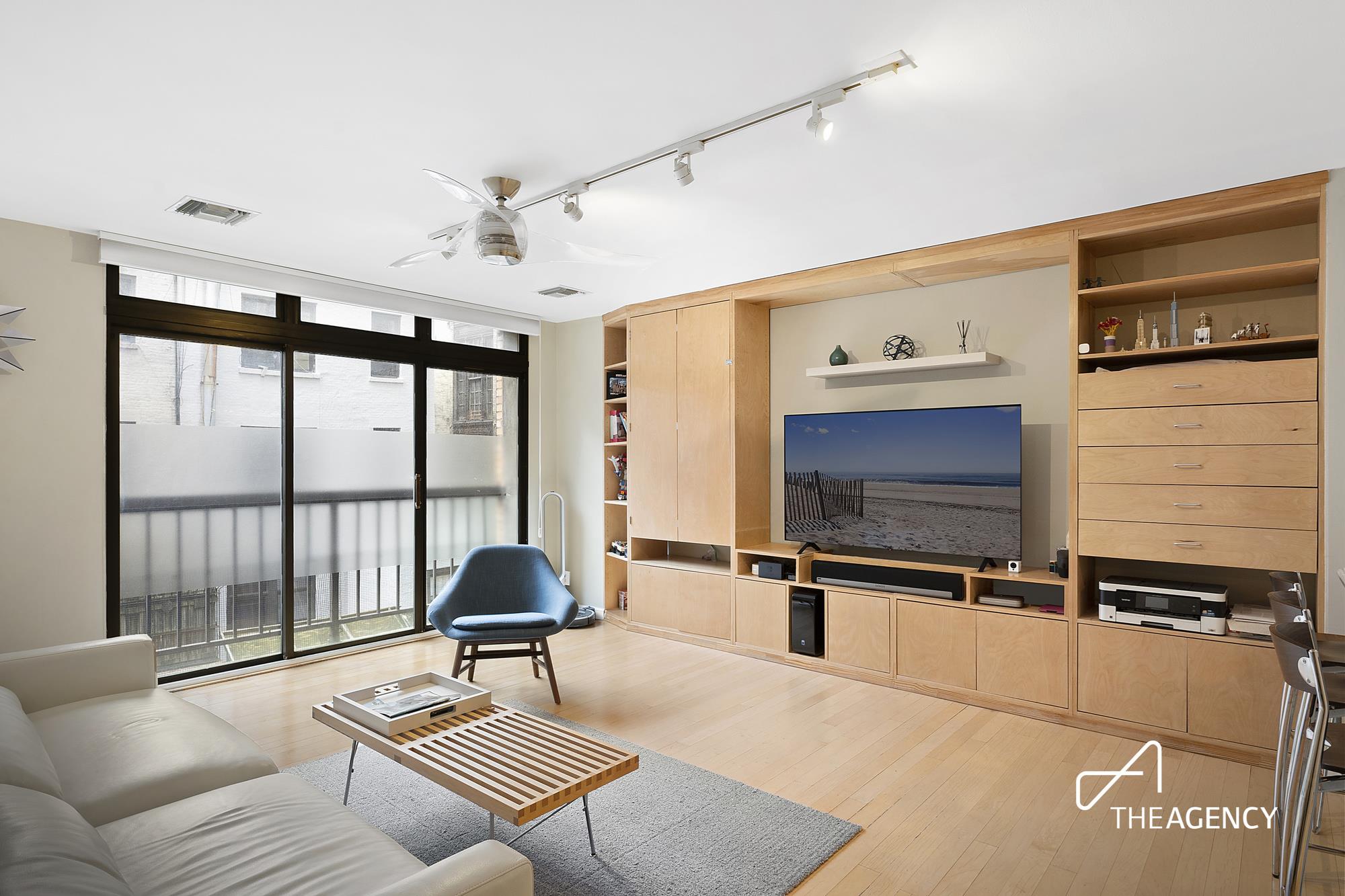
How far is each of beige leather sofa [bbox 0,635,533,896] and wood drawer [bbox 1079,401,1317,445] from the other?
10.5 ft

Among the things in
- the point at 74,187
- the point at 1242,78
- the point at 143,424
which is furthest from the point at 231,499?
the point at 1242,78

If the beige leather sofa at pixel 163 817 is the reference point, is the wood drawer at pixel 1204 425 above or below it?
above

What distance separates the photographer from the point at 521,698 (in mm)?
3986

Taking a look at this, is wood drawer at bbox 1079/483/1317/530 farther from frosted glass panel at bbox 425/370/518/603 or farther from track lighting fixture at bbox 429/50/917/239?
frosted glass panel at bbox 425/370/518/603

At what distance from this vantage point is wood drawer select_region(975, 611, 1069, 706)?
363 cm

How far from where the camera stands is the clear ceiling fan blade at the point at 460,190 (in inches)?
99.0

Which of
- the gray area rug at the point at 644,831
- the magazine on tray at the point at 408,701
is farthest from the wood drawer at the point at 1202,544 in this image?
the magazine on tray at the point at 408,701

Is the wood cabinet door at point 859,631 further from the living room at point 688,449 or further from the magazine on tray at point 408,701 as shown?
the magazine on tray at point 408,701

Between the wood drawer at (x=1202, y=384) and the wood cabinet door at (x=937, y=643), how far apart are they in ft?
4.22

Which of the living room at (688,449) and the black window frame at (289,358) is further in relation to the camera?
the black window frame at (289,358)

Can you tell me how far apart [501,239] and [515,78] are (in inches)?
31.3

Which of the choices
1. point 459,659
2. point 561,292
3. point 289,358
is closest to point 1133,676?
point 459,659

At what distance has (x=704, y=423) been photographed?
16.7ft

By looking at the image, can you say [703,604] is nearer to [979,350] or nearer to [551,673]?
[551,673]
